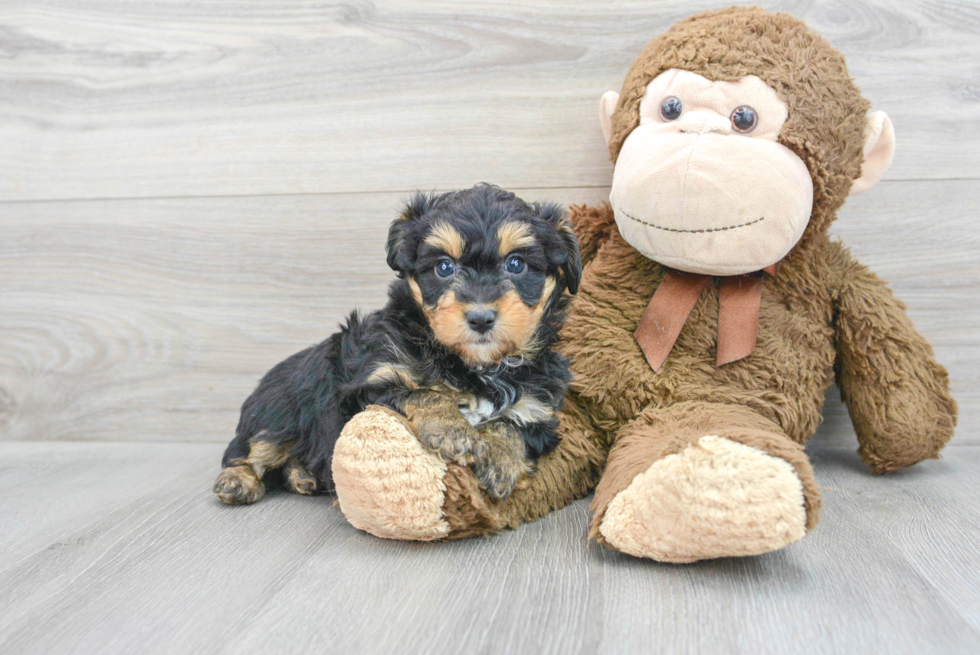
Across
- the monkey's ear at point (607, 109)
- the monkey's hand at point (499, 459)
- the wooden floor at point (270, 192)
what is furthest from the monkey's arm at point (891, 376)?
the monkey's hand at point (499, 459)

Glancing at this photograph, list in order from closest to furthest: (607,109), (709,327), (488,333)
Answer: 1. (488,333)
2. (709,327)
3. (607,109)

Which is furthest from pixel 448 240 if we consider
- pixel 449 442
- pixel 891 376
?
pixel 891 376

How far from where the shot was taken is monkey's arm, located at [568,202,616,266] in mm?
2037

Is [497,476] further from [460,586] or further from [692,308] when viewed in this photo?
[692,308]

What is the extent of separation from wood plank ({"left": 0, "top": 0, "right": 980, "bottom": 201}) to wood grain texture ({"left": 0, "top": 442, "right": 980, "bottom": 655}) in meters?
1.13

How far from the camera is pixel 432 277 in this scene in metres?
1.55

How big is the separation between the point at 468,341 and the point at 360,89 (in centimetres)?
127

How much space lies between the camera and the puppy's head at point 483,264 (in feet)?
4.71

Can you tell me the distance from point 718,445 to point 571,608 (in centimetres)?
41

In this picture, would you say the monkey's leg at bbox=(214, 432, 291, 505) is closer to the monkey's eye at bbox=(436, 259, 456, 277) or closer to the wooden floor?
the wooden floor

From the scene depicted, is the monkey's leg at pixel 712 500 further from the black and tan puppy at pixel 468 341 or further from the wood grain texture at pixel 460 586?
the black and tan puppy at pixel 468 341

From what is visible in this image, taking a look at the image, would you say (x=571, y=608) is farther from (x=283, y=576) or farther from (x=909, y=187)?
(x=909, y=187)

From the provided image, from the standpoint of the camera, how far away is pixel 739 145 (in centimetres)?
165

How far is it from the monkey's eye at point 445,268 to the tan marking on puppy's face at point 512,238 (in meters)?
0.11
